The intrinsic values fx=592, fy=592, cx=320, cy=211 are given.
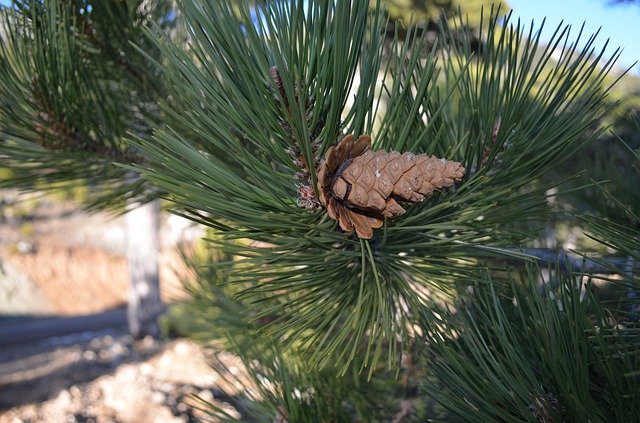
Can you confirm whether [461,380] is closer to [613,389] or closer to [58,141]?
[613,389]

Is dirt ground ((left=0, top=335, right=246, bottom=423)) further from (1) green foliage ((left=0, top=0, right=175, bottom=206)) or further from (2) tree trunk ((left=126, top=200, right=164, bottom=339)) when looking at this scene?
(1) green foliage ((left=0, top=0, right=175, bottom=206))

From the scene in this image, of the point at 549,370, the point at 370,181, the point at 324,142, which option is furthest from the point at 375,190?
the point at 549,370

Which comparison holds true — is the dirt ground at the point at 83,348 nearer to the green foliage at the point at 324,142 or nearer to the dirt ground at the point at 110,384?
the dirt ground at the point at 110,384

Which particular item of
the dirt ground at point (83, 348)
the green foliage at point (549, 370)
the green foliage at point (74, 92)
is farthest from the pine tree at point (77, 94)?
the green foliage at point (549, 370)

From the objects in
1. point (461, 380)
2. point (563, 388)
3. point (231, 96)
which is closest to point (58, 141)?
point (231, 96)

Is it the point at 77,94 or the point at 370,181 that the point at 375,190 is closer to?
the point at 370,181

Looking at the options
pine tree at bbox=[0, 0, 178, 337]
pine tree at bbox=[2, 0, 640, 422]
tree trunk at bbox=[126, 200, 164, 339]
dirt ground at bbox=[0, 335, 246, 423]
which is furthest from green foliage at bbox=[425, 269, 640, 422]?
tree trunk at bbox=[126, 200, 164, 339]
